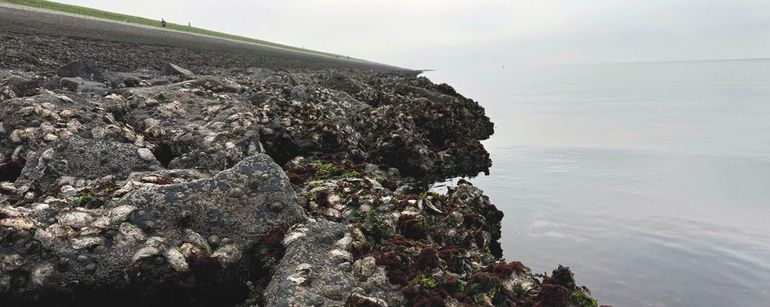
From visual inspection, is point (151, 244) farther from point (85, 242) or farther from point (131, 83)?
point (131, 83)

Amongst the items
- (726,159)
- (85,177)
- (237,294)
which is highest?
(726,159)

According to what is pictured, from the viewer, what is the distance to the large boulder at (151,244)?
14.0 feet

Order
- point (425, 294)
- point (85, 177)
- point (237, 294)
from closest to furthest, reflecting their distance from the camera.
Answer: point (425, 294) < point (237, 294) < point (85, 177)

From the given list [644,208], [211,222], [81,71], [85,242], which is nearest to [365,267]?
[211,222]

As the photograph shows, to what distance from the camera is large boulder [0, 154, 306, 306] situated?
4.28m

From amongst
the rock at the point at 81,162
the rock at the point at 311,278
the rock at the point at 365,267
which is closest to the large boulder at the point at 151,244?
the rock at the point at 311,278

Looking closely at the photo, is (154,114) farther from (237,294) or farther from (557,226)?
(557,226)

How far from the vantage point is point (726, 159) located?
17062 mm

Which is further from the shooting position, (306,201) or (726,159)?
(726,159)

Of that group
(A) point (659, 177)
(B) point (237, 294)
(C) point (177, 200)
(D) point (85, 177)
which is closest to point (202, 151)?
(D) point (85, 177)

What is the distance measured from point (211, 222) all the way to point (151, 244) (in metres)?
0.69

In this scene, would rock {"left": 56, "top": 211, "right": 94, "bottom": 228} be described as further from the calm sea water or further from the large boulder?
the calm sea water

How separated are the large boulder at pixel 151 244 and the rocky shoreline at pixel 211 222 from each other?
0.01 metres

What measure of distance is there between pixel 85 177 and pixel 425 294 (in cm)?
508
